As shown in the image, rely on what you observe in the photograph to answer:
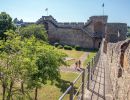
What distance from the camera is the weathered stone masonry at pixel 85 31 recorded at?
6481cm

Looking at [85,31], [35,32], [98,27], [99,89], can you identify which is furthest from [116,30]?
[99,89]

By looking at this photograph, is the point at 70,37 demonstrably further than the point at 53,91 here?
Yes

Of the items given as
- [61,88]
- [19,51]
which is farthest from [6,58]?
[61,88]

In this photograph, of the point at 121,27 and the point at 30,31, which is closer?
the point at 30,31

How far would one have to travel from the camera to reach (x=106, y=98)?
9930mm

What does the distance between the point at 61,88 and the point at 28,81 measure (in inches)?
374

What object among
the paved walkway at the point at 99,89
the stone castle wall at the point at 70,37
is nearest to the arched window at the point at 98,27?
the stone castle wall at the point at 70,37

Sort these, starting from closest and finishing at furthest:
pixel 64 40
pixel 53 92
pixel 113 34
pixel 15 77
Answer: pixel 15 77, pixel 53 92, pixel 113 34, pixel 64 40

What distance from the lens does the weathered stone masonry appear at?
64812 millimetres

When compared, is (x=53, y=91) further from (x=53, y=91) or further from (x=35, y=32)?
(x=35, y=32)

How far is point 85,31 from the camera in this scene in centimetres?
6600

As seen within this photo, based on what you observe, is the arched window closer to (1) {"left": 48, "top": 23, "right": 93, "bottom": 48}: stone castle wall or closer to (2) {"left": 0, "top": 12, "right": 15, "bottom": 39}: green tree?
(1) {"left": 48, "top": 23, "right": 93, "bottom": 48}: stone castle wall

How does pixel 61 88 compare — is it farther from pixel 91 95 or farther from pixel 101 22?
pixel 101 22

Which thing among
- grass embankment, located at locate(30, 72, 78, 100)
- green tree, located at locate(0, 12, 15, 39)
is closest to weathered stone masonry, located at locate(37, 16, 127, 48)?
green tree, located at locate(0, 12, 15, 39)
